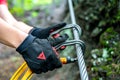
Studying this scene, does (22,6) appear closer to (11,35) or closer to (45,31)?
(45,31)

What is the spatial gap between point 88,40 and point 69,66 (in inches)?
26.9

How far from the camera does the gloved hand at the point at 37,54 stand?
2.65 m

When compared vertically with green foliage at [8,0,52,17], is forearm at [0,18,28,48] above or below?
above

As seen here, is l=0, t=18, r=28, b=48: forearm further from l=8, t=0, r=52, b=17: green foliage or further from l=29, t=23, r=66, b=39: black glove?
l=8, t=0, r=52, b=17: green foliage

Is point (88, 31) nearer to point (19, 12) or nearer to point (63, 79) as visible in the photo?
point (63, 79)

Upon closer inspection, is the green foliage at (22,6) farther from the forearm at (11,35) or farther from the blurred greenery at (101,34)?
the forearm at (11,35)

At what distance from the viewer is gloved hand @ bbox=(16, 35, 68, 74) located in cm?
265

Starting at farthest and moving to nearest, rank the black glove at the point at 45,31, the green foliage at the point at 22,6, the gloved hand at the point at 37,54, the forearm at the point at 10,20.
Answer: the green foliage at the point at 22,6 → the forearm at the point at 10,20 → the black glove at the point at 45,31 → the gloved hand at the point at 37,54

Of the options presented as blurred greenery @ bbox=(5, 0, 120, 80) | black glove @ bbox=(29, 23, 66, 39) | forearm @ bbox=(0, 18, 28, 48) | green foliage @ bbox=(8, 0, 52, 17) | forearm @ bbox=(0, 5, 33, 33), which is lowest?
green foliage @ bbox=(8, 0, 52, 17)

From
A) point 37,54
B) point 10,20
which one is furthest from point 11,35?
point 10,20

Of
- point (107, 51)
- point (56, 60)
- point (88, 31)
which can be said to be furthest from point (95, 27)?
point (56, 60)

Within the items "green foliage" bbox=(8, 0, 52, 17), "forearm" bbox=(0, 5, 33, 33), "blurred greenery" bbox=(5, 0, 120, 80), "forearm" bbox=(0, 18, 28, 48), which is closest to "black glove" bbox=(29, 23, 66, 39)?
"forearm" bbox=(0, 5, 33, 33)

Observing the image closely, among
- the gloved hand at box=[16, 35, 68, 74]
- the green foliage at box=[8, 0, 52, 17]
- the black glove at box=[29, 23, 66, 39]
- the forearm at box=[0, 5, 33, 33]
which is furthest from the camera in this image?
the green foliage at box=[8, 0, 52, 17]

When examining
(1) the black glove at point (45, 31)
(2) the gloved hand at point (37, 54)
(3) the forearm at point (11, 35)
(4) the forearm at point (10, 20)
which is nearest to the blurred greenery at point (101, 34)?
(1) the black glove at point (45, 31)
